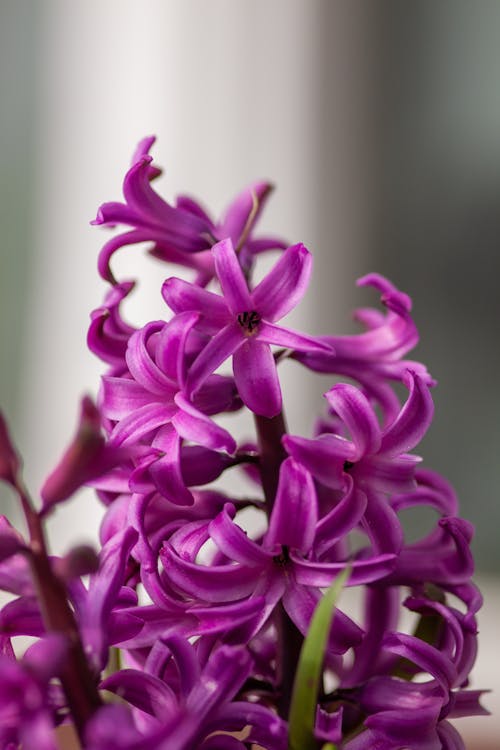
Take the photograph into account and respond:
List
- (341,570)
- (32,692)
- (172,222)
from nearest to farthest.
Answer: (32,692), (341,570), (172,222)

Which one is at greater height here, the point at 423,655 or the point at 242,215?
the point at 242,215

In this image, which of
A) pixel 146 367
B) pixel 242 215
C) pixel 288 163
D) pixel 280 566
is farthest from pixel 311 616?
pixel 288 163

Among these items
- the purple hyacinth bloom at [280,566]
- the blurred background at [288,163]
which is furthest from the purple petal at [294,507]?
the blurred background at [288,163]

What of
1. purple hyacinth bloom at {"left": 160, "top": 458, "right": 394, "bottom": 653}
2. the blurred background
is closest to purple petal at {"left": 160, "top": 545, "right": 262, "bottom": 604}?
purple hyacinth bloom at {"left": 160, "top": 458, "right": 394, "bottom": 653}

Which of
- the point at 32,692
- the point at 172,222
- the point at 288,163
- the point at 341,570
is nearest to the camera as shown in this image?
the point at 32,692

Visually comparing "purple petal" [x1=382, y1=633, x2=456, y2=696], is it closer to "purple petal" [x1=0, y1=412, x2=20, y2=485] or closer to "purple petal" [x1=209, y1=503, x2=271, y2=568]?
"purple petal" [x1=209, y1=503, x2=271, y2=568]

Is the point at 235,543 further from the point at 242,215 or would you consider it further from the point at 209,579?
the point at 242,215
